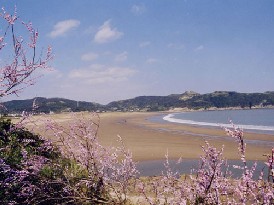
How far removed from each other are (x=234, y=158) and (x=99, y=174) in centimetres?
1862

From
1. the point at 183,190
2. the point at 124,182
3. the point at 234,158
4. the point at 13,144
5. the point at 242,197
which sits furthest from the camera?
the point at 234,158

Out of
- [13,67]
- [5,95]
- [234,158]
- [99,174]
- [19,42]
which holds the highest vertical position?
[19,42]

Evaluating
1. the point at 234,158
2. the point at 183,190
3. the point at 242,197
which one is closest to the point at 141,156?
the point at 234,158

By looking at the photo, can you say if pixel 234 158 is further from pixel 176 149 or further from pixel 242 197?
pixel 242 197

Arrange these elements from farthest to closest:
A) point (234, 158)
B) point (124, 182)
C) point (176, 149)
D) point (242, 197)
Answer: point (176, 149) < point (234, 158) < point (124, 182) < point (242, 197)

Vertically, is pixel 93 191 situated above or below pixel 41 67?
below

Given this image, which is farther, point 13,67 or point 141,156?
point 141,156

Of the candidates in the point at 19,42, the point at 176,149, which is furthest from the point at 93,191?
the point at 176,149

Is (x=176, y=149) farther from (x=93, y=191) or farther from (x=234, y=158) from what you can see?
(x=93, y=191)

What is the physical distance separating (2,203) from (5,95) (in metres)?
2.15

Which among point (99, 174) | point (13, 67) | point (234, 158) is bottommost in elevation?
point (234, 158)

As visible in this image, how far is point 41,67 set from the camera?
6590mm

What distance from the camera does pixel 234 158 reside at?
78.2 ft

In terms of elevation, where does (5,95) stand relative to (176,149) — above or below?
above
